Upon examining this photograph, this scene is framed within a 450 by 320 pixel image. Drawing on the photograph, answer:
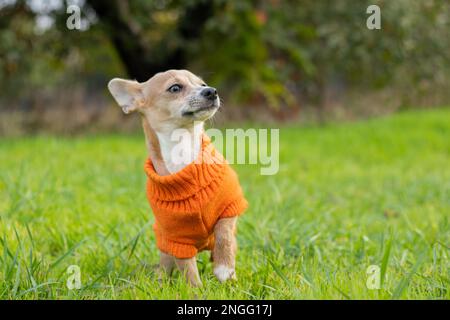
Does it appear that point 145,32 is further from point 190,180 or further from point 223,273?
point 223,273

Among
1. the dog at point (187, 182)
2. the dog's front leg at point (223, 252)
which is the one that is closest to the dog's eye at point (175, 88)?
the dog at point (187, 182)

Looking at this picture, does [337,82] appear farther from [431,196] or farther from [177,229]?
[177,229]

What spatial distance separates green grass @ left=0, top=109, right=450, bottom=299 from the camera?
2490mm

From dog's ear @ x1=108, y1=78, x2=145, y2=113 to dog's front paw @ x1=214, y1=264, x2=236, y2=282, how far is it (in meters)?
0.88

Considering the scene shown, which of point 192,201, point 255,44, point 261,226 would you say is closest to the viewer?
point 192,201

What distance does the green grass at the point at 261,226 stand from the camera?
2490 millimetres

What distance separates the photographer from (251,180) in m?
5.96

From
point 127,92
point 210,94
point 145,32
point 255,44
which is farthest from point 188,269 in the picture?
point 145,32

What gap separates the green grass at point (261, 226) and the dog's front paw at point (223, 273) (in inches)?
2.3

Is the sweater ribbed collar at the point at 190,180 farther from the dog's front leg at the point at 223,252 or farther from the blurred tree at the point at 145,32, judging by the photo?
the blurred tree at the point at 145,32

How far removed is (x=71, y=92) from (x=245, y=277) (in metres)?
9.27

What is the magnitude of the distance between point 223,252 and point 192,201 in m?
0.28

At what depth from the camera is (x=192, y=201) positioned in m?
2.54
